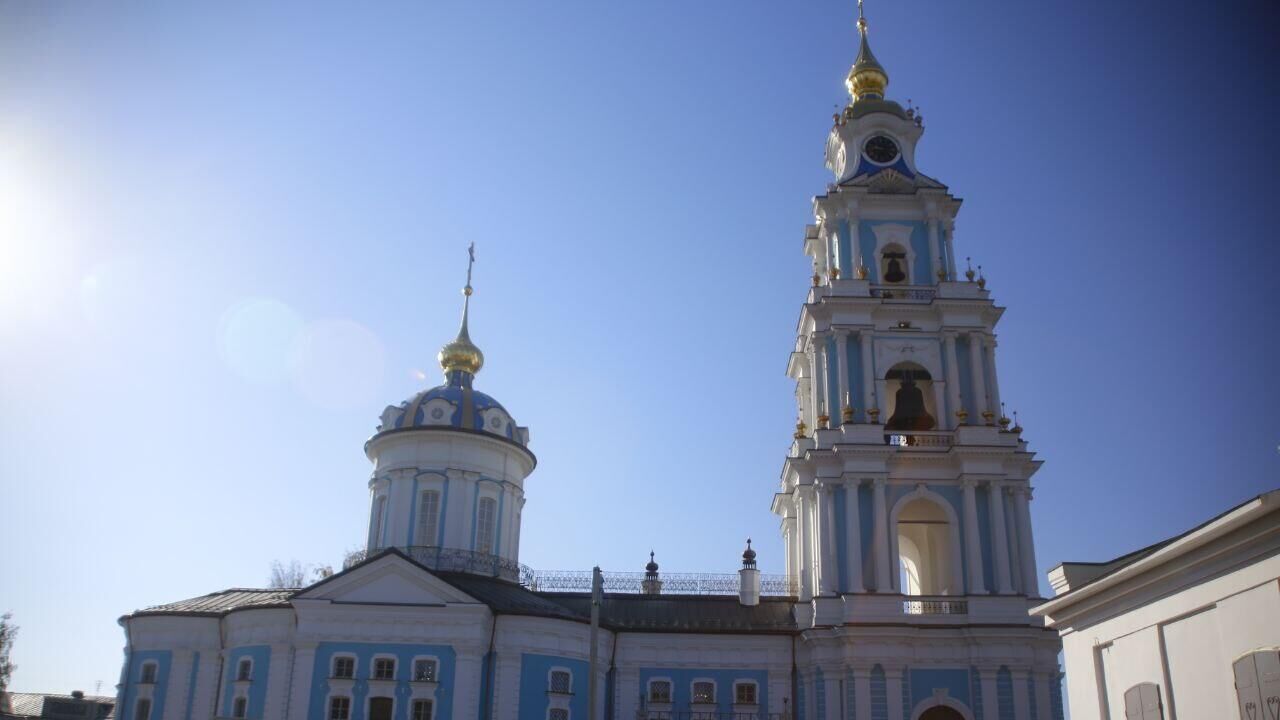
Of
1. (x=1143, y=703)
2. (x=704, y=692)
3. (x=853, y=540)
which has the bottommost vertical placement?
(x=1143, y=703)

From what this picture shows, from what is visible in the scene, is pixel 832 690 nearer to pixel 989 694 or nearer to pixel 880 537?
pixel 989 694

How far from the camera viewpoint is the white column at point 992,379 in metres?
30.4

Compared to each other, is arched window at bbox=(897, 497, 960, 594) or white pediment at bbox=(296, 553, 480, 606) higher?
arched window at bbox=(897, 497, 960, 594)

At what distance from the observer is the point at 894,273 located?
33000 millimetres

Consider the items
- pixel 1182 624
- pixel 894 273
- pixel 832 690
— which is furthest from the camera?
pixel 894 273

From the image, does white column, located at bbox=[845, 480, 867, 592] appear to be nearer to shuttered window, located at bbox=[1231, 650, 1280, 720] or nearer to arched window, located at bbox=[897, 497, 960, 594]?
arched window, located at bbox=[897, 497, 960, 594]

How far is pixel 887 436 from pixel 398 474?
50.3 feet

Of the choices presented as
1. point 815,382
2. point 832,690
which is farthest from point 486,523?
point 832,690

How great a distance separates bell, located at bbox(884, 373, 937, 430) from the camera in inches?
1236

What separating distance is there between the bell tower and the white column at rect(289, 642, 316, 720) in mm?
13368

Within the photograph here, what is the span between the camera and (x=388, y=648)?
27.0 metres

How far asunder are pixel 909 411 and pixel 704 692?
10090 millimetres

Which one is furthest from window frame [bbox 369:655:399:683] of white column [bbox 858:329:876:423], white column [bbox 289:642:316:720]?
white column [bbox 858:329:876:423]

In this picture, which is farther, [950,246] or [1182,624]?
[950,246]
